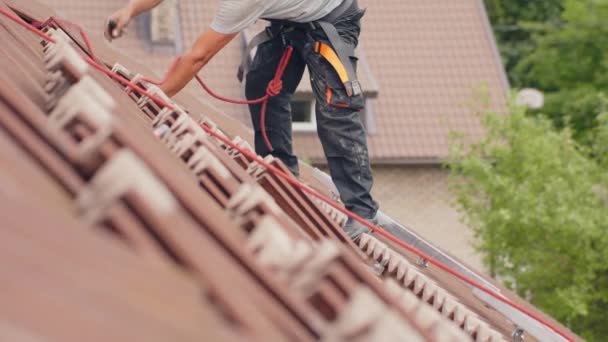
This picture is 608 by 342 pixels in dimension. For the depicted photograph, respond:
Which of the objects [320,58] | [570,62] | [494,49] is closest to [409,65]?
[494,49]

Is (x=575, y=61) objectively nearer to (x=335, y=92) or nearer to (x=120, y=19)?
(x=335, y=92)

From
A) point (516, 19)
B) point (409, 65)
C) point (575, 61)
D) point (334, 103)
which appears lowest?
point (516, 19)

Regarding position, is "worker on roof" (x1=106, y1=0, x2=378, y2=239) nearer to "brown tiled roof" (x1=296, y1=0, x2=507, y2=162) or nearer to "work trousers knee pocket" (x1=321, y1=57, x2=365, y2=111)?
"work trousers knee pocket" (x1=321, y1=57, x2=365, y2=111)

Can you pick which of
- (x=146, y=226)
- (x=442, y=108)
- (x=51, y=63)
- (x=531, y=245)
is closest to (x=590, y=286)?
(x=531, y=245)

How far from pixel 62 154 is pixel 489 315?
11.4ft

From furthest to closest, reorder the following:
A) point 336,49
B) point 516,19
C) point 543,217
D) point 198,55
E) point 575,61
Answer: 1. point 516,19
2. point 575,61
3. point 543,217
4. point 336,49
5. point 198,55

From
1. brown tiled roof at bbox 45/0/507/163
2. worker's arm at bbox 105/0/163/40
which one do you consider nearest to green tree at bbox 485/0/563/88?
brown tiled roof at bbox 45/0/507/163

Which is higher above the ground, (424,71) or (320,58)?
(320,58)

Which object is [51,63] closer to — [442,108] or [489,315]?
[489,315]

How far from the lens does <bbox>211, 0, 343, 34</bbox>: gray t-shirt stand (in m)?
5.12

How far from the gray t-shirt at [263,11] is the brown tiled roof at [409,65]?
18050 mm

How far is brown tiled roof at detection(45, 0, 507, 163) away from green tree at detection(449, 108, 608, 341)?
160 inches

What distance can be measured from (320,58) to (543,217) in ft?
44.4

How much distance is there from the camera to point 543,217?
18438mm
